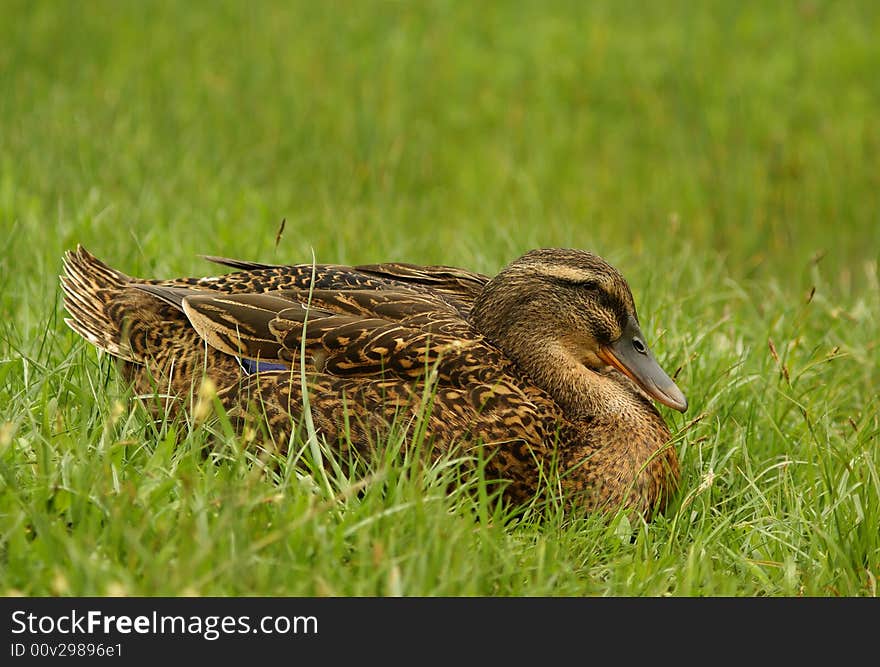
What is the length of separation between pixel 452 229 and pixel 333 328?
3.25 meters

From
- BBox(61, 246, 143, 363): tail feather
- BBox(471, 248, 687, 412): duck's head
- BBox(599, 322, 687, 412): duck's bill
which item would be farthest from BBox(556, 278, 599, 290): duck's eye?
BBox(61, 246, 143, 363): tail feather

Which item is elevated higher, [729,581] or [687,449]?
[687,449]

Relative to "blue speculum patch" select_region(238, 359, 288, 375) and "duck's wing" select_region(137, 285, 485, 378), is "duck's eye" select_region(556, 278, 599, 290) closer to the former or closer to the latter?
"duck's wing" select_region(137, 285, 485, 378)

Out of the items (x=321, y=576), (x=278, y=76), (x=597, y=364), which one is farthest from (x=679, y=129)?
(x=321, y=576)

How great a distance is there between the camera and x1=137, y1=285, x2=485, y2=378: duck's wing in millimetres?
3873

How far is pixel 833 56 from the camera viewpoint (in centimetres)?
930

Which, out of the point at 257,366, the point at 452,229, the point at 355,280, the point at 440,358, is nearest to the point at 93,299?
the point at 257,366

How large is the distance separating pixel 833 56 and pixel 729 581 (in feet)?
23.2

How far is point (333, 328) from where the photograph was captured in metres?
3.94

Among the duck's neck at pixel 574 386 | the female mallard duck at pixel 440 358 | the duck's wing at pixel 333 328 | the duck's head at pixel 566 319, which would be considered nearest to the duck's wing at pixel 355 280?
the female mallard duck at pixel 440 358

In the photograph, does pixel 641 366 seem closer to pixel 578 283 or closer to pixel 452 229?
pixel 578 283

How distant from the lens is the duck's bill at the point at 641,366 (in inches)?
159

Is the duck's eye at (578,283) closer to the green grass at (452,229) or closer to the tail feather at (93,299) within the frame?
the green grass at (452,229)
